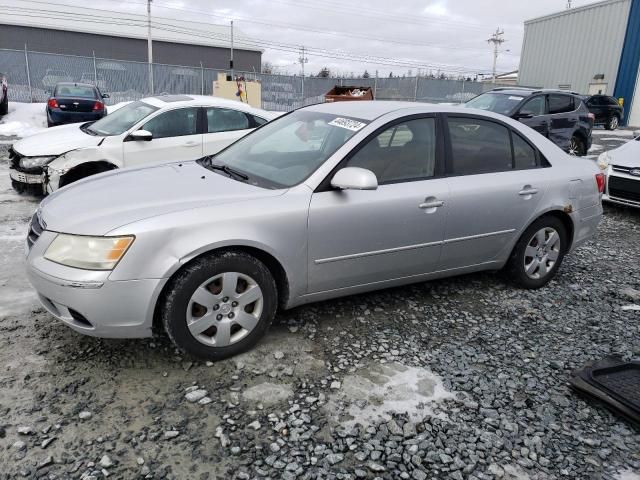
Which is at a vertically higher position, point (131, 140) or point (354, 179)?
point (354, 179)

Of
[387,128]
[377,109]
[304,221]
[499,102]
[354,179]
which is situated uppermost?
[499,102]

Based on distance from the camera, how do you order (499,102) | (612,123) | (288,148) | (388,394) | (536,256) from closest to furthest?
(388,394) → (288,148) → (536,256) → (499,102) → (612,123)

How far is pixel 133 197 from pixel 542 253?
3416 mm

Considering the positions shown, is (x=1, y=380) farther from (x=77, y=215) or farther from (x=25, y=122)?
(x=25, y=122)

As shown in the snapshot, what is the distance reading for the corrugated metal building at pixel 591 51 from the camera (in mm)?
26203

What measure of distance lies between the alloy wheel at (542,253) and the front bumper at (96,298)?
314 cm

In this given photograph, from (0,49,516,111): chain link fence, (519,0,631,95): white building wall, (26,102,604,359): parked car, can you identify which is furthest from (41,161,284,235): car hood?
(519,0,631,95): white building wall

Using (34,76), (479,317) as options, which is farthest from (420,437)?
(34,76)

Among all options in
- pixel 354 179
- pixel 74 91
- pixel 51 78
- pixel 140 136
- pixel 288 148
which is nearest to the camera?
pixel 354 179

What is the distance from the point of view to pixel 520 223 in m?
4.21

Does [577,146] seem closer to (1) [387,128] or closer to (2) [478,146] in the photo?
(2) [478,146]

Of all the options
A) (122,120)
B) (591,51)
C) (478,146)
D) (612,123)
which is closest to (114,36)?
(591,51)

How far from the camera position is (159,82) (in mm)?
21391

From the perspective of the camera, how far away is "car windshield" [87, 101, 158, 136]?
6664 millimetres
